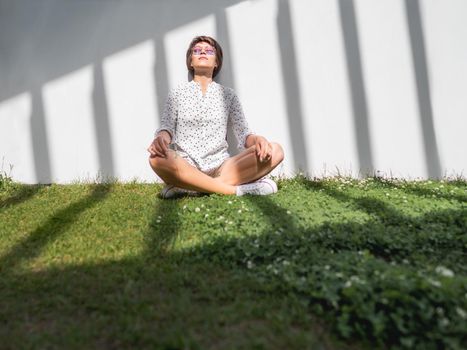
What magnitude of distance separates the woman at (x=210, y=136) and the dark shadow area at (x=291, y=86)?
0.57 metres

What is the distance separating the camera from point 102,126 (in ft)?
14.2

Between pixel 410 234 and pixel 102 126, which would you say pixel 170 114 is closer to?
pixel 102 126

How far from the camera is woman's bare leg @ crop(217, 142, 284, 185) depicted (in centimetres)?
363

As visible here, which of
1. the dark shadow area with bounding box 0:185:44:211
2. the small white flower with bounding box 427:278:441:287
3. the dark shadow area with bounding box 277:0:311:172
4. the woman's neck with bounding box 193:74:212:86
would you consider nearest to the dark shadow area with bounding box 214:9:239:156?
the woman's neck with bounding box 193:74:212:86

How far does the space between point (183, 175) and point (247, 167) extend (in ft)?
1.86

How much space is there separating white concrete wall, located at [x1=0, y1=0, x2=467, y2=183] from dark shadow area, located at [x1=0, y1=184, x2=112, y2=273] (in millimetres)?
949

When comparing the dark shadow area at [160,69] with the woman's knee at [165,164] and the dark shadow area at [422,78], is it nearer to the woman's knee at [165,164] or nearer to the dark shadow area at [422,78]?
the woman's knee at [165,164]

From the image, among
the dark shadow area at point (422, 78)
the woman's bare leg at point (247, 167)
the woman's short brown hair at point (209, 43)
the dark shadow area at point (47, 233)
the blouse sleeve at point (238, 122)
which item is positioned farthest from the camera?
the dark shadow area at point (422, 78)

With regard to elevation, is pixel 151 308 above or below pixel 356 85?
below

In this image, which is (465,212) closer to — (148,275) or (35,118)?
(148,275)

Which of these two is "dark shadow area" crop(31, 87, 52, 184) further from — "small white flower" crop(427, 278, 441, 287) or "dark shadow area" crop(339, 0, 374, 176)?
"small white flower" crop(427, 278, 441, 287)

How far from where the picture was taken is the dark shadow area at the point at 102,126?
14.1 ft

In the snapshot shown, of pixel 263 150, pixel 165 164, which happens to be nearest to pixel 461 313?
pixel 263 150

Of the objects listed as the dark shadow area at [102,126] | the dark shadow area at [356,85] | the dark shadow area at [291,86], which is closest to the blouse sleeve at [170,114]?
the dark shadow area at [102,126]
